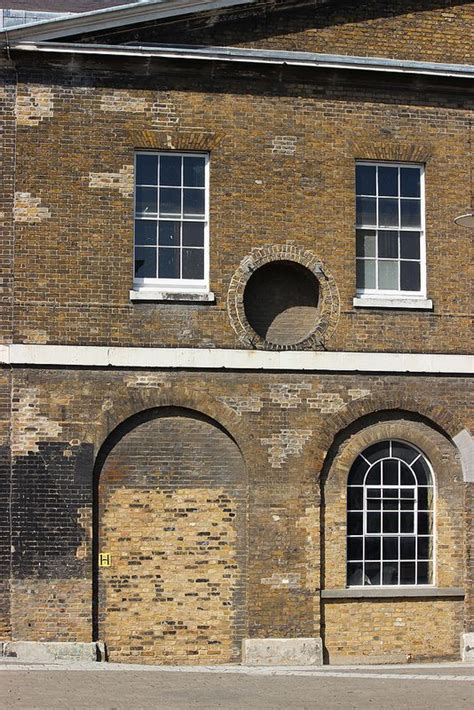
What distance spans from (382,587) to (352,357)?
3457mm

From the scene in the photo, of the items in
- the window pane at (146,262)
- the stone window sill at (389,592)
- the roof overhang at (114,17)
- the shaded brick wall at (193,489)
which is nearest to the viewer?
the shaded brick wall at (193,489)

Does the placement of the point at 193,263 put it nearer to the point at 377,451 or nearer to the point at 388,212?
the point at 388,212

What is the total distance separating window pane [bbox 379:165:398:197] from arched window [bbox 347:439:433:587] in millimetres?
3834

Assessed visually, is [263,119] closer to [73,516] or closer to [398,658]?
[73,516]

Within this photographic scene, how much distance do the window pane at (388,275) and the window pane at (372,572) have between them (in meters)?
4.20

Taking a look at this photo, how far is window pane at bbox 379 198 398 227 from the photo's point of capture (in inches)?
782

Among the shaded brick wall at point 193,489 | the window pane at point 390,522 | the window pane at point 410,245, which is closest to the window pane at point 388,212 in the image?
the window pane at point 410,245

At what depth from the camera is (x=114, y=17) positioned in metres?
18.8

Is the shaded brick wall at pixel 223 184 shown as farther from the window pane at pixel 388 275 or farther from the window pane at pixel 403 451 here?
the window pane at pixel 403 451

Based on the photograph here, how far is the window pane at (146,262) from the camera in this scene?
753 inches

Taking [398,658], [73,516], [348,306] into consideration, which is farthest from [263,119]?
[398,658]

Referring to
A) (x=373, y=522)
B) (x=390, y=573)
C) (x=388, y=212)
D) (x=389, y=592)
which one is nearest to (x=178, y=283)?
(x=388, y=212)

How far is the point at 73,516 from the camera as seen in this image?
723 inches

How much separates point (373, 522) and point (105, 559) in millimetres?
4067
